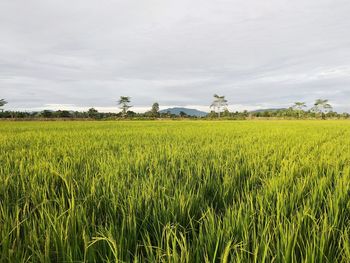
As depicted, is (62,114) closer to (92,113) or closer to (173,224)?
(92,113)

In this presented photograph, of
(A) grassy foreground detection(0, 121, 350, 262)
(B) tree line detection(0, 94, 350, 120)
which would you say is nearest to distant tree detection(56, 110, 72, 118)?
(B) tree line detection(0, 94, 350, 120)

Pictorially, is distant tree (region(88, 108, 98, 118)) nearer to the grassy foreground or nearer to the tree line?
the tree line

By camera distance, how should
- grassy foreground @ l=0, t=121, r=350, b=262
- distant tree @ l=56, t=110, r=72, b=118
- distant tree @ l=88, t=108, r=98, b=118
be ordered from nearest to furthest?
grassy foreground @ l=0, t=121, r=350, b=262 < distant tree @ l=56, t=110, r=72, b=118 < distant tree @ l=88, t=108, r=98, b=118

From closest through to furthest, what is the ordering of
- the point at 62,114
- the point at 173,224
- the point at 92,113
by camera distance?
the point at 173,224, the point at 62,114, the point at 92,113

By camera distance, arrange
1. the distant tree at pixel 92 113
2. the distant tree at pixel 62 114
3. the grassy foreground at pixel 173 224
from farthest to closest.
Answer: the distant tree at pixel 92 113
the distant tree at pixel 62 114
the grassy foreground at pixel 173 224

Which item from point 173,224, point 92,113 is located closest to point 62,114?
point 92,113

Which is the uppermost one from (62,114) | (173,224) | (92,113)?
(92,113)

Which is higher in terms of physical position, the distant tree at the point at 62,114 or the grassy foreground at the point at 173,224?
the distant tree at the point at 62,114

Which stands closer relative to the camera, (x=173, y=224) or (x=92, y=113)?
(x=173, y=224)

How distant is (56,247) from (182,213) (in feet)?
2.53

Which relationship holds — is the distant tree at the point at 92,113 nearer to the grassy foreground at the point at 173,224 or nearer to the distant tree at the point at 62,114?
the distant tree at the point at 62,114

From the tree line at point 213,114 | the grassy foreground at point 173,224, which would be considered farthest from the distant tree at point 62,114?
the grassy foreground at point 173,224

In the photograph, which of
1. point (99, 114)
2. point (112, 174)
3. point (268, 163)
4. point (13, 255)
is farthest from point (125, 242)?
point (99, 114)

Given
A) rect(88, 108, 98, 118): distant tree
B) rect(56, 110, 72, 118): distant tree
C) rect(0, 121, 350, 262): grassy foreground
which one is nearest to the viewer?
rect(0, 121, 350, 262): grassy foreground
